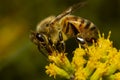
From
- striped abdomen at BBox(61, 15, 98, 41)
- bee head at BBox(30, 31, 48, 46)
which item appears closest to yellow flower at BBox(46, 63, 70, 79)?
bee head at BBox(30, 31, 48, 46)

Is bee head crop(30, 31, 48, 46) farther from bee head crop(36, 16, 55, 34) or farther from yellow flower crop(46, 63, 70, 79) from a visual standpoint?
yellow flower crop(46, 63, 70, 79)

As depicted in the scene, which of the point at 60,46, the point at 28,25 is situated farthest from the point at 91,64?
the point at 28,25

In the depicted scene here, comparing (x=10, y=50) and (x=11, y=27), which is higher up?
(x=11, y=27)

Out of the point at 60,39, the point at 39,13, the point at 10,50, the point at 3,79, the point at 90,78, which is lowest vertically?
the point at 90,78

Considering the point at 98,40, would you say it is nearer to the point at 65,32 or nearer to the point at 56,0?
the point at 65,32

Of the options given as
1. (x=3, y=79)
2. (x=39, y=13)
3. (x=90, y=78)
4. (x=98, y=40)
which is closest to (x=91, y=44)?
(x=98, y=40)
